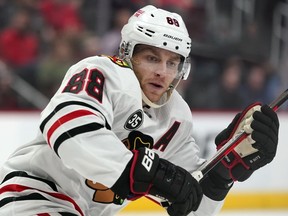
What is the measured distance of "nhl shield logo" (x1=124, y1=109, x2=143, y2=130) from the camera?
2362 millimetres

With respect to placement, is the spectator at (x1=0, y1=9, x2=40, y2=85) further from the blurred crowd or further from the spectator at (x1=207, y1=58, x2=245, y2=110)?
the spectator at (x1=207, y1=58, x2=245, y2=110)

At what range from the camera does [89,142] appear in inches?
82.1

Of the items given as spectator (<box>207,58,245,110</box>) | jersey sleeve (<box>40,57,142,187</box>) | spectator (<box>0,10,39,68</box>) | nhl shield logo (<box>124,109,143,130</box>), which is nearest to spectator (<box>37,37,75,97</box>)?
spectator (<box>0,10,39,68</box>)

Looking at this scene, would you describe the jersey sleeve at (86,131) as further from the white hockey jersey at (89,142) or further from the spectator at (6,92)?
the spectator at (6,92)

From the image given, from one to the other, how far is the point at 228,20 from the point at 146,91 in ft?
12.8

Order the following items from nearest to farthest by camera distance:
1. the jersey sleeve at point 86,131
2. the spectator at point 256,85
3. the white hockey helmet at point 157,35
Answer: the jersey sleeve at point 86,131, the white hockey helmet at point 157,35, the spectator at point 256,85

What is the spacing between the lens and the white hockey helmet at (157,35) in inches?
97.9

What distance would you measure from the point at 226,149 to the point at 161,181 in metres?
0.52

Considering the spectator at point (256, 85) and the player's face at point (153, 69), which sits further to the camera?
the spectator at point (256, 85)

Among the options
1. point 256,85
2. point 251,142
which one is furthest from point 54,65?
point 251,142

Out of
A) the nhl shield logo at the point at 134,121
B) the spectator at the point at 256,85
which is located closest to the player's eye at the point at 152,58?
the nhl shield logo at the point at 134,121

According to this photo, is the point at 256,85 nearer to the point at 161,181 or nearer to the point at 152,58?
the point at 152,58

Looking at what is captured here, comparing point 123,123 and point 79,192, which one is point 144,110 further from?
point 79,192

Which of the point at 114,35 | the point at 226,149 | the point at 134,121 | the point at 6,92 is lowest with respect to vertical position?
the point at 6,92
